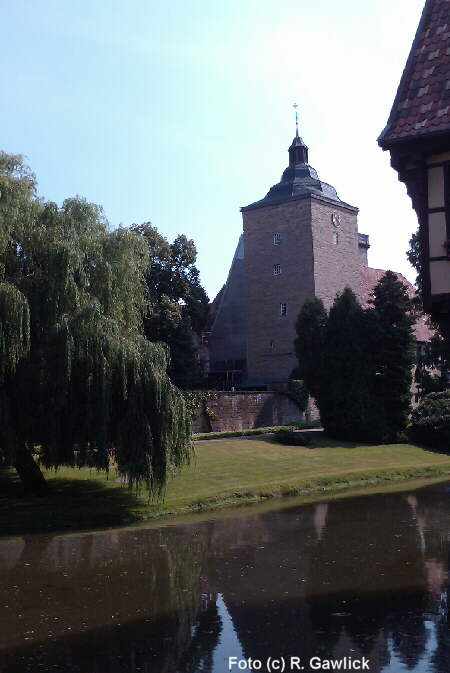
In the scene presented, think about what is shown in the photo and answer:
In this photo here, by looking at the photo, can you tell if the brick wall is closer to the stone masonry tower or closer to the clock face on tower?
the stone masonry tower

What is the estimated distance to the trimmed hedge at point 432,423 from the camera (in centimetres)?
3578

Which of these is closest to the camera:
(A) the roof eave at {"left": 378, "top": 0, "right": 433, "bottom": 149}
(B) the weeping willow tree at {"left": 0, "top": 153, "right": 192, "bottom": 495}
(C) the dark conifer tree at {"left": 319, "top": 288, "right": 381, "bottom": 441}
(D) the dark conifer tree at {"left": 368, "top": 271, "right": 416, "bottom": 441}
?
(A) the roof eave at {"left": 378, "top": 0, "right": 433, "bottom": 149}

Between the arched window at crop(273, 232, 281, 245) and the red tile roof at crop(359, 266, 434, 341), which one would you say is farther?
the red tile roof at crop(359, 266, 434, 341)

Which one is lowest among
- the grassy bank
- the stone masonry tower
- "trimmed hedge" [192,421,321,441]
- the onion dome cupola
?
the grassy bank

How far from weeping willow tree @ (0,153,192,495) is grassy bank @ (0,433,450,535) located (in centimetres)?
121

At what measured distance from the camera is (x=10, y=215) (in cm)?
Result: 1822

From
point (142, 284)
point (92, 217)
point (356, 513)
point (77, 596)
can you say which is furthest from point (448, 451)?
point (77, 596)

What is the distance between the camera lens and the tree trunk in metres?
19.6

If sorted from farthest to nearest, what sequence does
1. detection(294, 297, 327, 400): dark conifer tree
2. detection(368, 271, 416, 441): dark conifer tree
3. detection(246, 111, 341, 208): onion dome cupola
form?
detection(246, 111, 341, 208): onion dome cupola → detection(294, 297, 327, 400): dark conifer tree → detection(368, 271, 416, 441): dark conifer tree

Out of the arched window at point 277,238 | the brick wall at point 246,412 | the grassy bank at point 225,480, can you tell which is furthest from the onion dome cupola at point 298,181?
the grassy bank at point 225,480

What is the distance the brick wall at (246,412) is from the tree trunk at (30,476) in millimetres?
14989

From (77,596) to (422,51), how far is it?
9765 mm

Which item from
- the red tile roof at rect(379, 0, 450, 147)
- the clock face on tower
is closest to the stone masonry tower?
the clock face on tower

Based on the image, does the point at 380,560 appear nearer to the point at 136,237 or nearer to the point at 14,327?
the point at 14,327
